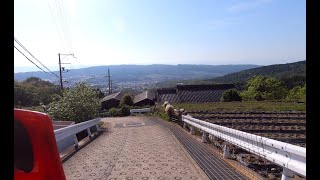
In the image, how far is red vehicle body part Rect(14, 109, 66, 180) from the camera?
243 centimetres

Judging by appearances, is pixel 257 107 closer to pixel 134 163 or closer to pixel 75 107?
pixel 75 107

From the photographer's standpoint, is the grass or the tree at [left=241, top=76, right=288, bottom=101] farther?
the tree at [left=241, top=76, right=288, bottom=101]

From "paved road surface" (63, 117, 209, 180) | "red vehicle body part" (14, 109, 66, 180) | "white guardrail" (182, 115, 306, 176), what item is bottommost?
"paved road surface" (63, 117, 209, 180)

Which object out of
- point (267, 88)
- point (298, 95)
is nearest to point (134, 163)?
point (298, 95)

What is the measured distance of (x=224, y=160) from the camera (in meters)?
8.58

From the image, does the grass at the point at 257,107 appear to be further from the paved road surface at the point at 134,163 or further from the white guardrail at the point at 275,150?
the white guardrail at the point at 275,150

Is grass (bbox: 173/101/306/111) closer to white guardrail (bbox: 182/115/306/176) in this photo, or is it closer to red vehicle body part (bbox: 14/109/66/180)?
white guardrail (bbox: 182/115/306/176)

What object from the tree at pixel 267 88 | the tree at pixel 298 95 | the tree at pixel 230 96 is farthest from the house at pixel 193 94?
the tree at pixel 267 88

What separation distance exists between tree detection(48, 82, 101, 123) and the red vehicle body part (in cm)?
2051

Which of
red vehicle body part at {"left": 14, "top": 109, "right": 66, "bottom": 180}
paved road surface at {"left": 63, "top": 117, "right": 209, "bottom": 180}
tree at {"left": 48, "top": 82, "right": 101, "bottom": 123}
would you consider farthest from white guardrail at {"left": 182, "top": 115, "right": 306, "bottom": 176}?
tree at {"left": 48, "top": 82, "right": 101, "bottom": 123}

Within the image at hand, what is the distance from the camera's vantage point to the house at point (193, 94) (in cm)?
5340
